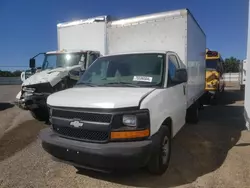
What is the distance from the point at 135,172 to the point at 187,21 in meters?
3.53

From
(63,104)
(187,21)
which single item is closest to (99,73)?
(63,104)

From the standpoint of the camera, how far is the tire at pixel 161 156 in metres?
3.65

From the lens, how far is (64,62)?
8.15 m

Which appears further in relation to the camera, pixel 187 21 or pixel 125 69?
pixel 187 21

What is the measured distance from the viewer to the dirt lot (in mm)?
3814

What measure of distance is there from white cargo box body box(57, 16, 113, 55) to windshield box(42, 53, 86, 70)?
0.57 meters

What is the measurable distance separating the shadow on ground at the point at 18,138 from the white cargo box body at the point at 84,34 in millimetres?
3006

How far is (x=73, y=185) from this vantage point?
12.4 feet

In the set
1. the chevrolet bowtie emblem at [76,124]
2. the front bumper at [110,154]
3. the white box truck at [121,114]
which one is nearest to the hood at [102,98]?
the white box truck at [121,114]

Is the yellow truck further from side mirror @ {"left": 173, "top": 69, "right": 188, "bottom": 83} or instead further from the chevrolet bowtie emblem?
the chevrolet bowtie emblem

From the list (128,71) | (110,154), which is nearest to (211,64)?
(128,71)

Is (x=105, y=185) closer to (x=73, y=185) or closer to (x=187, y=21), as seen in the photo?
(x=73, y=185)

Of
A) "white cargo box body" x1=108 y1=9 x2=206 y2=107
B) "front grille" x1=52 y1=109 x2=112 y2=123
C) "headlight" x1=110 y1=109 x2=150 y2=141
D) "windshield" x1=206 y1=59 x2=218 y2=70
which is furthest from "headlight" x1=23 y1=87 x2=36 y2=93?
"windshield" x1=206 y1=59 x2=218 y2=70

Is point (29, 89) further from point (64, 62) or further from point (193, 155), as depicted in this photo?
point (193, 155)
